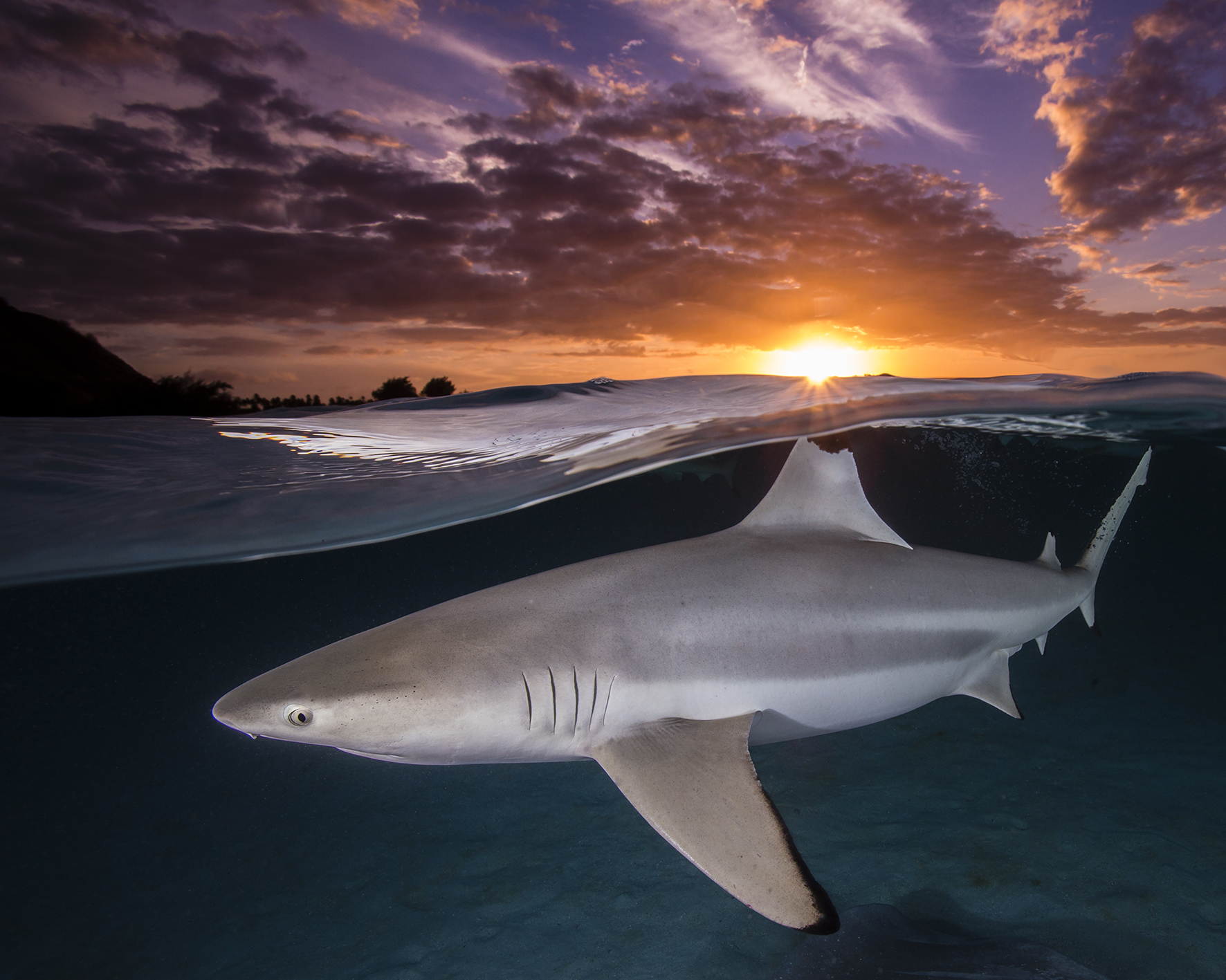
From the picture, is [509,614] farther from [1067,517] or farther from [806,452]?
[1067,517]

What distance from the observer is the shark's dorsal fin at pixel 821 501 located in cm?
358

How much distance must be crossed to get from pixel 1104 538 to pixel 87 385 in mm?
11024

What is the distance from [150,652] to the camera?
58.0 m

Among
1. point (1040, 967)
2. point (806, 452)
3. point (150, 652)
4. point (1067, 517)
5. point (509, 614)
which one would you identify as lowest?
point (150, 652)

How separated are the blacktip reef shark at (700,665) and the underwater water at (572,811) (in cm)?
183

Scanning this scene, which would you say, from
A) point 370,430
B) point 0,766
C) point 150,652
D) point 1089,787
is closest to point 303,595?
point 150,652

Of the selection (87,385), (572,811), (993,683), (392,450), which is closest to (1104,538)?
(993,683)

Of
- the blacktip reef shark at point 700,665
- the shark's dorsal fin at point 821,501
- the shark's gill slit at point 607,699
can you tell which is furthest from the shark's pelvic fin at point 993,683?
the shark's gill slit at point 607,699

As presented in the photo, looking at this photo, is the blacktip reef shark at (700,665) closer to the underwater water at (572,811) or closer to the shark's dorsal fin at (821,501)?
the shark's dorsal fin at (821,501)

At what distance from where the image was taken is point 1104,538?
186 inches

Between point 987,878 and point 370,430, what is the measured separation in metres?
7.08

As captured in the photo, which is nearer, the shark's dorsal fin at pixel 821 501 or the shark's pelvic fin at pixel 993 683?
the shark's dorsal fin at pixel 821 501

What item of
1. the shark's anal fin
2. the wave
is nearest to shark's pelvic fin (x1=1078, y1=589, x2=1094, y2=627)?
the wave

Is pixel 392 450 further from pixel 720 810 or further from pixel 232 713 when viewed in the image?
pixel 720 810
